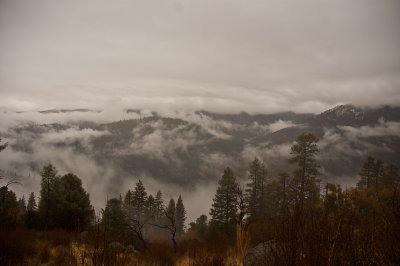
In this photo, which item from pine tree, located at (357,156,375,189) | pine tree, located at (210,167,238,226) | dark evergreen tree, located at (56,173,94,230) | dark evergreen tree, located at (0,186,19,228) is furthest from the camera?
pine tree, located at (357,156,375,189)

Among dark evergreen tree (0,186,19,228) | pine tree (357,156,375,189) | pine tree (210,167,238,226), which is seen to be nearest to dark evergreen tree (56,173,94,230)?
dark evergreen tree (0,186,19,228)

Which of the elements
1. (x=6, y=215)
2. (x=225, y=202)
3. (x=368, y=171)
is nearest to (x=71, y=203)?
(x=6, y=215)

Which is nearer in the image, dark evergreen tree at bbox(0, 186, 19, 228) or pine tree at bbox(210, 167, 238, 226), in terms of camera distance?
dark evergreen tree at bbox(0, 186, 19, 228)

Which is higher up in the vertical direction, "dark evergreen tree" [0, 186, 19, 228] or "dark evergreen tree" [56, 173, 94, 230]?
"dark evergreen tree" [0, 186, 19, 228]

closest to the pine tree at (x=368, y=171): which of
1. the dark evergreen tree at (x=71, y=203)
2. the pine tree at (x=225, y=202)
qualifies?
the pine tree at (x=225, y=202)

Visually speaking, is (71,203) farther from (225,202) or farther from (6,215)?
(225,202)

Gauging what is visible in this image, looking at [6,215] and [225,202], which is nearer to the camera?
[6,215]

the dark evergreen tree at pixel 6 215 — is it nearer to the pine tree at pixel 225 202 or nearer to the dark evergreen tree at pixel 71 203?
the dark evergreen tree at pixel 71 203

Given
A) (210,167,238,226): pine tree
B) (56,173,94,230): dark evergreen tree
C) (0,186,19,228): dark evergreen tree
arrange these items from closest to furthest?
(0,186,19,228): dark evergreen tree < (56,173,94,230): dark evergreen tree < (210,167,238,226): pine tree

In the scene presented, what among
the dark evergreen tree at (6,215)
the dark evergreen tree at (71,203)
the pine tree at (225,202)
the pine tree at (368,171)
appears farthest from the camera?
the pine tree at (368,171)

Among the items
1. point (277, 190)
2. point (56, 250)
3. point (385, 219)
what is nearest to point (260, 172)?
point (277, 190)

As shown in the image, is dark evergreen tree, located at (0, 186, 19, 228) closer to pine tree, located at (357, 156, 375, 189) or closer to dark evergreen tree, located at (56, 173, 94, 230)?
dark evergreen tree, located at (56, 173, 94, 230)

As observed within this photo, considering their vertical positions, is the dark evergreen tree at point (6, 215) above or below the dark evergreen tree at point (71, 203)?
above

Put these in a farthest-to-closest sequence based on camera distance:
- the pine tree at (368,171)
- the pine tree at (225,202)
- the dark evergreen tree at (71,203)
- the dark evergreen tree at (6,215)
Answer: the pine tree at (368,171) < the pine tree at (225,202) < the dark evergreen tree at (71,203) < the dark evergreen tree at (6,215)
